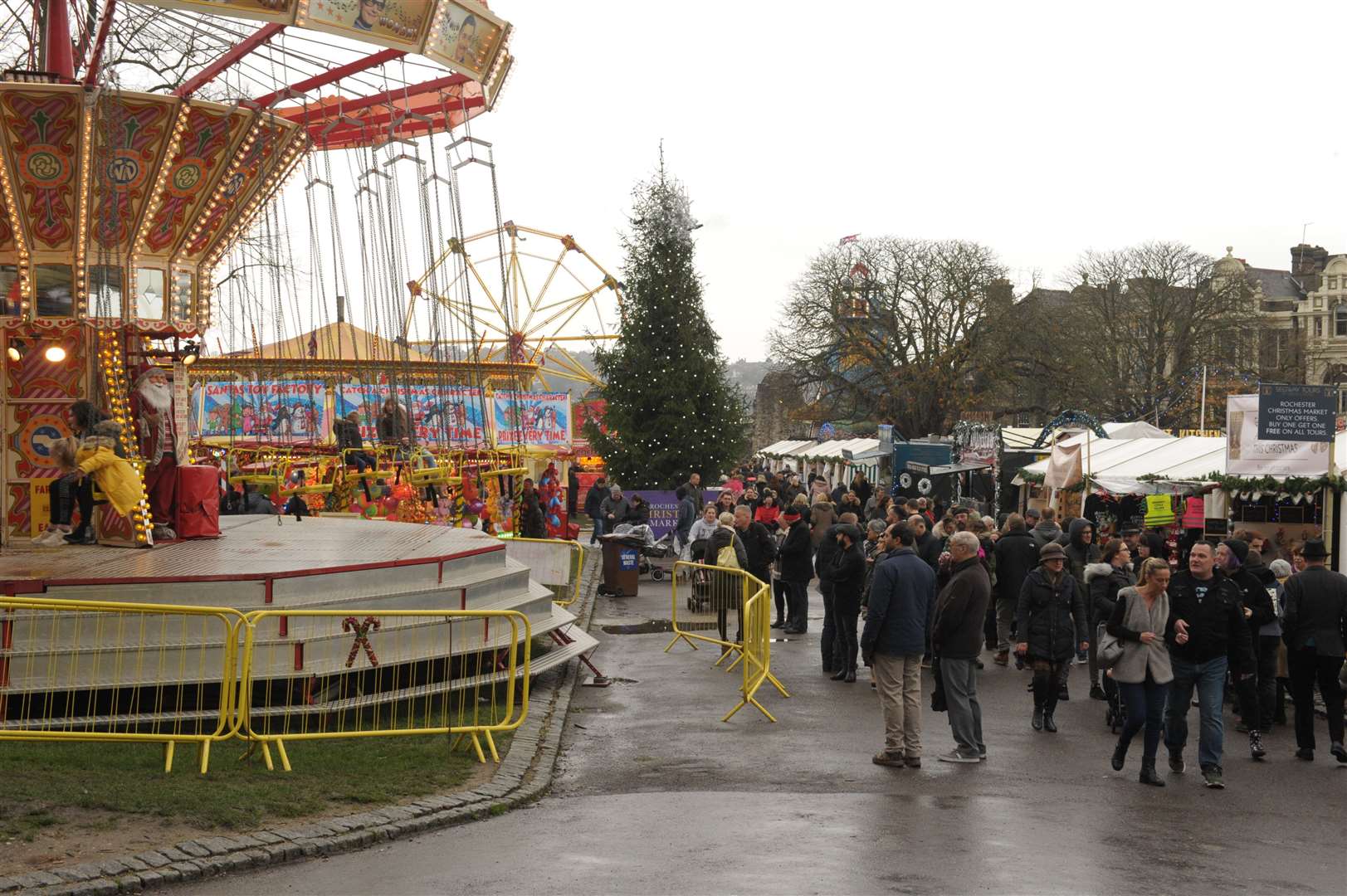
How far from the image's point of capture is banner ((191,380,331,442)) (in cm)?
3569

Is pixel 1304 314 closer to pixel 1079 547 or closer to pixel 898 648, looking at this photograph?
pixel 1079 547

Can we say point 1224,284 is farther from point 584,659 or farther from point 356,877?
point 356,877

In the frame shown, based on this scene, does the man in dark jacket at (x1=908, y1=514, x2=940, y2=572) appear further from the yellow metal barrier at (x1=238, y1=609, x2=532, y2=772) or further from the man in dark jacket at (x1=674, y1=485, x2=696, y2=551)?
the man in dark jacket at (x1=674, y1=485, x2=696, y2=551)

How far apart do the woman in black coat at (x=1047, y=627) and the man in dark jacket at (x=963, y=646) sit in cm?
150

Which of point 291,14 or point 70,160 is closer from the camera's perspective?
point 291,14

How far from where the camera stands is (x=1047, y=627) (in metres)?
11.6

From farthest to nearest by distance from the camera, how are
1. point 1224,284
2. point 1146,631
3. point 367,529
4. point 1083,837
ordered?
point 1224,284 → point 367,529 → point 1146,631 → point 1083,837

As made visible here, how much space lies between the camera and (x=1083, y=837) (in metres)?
7.92

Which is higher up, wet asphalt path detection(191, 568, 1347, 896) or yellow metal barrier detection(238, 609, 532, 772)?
yellow metal barrier detection(238, 609, 532, 772)

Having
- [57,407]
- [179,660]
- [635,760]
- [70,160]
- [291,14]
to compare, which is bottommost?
[635,760]

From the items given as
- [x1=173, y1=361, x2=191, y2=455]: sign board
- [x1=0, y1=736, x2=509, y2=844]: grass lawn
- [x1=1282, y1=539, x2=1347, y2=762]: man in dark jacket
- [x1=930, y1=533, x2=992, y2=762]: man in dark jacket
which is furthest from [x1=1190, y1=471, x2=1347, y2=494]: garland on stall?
[x1=173, y1=361, x2=191, y2=455]: sign board

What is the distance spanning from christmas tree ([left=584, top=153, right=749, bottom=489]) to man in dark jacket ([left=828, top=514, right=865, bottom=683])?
18743mm

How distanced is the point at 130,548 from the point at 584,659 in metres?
4.57

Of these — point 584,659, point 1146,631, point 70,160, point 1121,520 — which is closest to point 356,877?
point 1146,631
